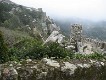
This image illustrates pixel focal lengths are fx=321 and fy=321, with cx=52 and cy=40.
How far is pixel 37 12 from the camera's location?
73.6 meters

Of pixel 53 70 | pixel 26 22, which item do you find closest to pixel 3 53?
pixel 53 70

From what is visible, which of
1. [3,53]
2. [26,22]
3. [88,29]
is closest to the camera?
[3,53]

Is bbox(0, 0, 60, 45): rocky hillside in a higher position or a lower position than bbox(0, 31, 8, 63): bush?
lower

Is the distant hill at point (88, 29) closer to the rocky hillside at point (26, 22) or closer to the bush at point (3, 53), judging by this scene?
the rocky hillside at point (26, 22)

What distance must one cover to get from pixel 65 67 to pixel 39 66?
34.9 inches

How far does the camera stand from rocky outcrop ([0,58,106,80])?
938 centimetres

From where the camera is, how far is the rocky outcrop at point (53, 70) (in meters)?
9.38

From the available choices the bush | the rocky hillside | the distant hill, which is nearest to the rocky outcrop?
the bush

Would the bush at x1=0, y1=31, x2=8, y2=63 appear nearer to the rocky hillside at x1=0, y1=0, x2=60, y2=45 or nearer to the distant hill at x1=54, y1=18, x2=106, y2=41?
the rocky hillside at x1=0, y1=0, x2=60, y2=45

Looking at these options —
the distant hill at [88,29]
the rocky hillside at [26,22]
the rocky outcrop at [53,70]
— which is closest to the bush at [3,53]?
the rocky outcrop at [53,70]

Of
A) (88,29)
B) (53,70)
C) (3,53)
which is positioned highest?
(3,53)

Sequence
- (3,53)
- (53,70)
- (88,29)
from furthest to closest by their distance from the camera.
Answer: (88,29)
(3,53)
(53,70)

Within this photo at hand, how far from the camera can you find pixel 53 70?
32.6ft

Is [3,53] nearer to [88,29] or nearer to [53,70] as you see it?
[53,70]
